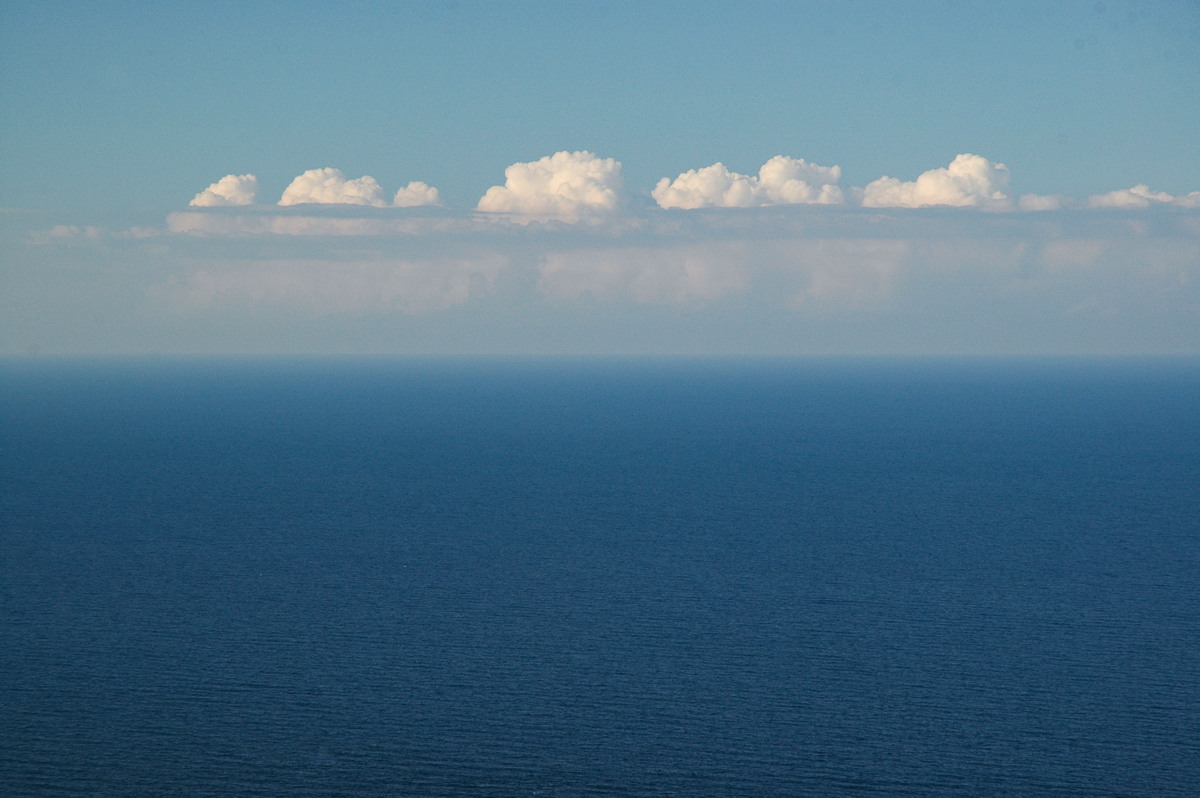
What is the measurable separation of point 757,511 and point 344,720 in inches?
2013

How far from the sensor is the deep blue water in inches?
1419

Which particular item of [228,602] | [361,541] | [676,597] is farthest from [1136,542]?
[228,602]

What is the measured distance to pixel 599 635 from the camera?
50031mm

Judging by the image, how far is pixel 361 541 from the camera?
73.1 metres

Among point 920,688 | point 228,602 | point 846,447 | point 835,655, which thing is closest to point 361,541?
point 228,602

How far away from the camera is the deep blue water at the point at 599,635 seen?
36031mm

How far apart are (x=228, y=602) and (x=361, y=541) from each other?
17622 millimetres

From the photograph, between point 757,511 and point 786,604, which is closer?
point 786,604

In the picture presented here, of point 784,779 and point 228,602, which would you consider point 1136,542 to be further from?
point 228,602

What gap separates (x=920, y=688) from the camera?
141ft

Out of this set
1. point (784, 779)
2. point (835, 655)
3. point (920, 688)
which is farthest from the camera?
point (835, 655)

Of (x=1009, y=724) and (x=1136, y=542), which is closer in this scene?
(x=1009, y=724)

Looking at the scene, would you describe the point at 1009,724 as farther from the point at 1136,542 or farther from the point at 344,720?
the point at 1136,542

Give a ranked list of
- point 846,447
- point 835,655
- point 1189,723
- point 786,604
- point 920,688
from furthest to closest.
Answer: point 846,447 → point 786,604 → point 835,655 → point 920,688 → point 1189,723
